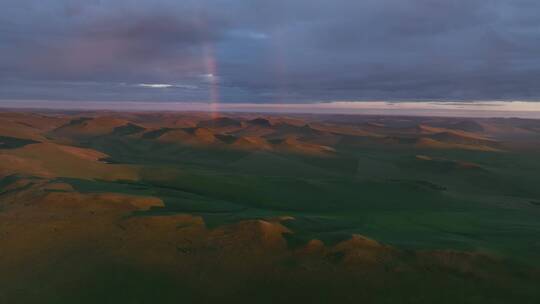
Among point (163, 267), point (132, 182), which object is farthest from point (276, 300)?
point (132, 182)

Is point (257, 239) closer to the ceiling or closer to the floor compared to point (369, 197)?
closer to the ceiling

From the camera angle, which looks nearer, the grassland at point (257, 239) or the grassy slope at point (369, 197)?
the grassland at point (257, 239)

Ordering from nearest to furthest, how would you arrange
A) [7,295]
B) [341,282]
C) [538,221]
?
[7,295] → [341,282] → [538,221]

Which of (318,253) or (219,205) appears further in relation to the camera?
(219,205)

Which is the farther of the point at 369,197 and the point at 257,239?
the point at 369,197

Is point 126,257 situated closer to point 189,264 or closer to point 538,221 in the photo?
point 189,264

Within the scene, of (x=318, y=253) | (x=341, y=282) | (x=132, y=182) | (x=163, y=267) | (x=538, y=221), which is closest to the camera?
(x=341, y=282)

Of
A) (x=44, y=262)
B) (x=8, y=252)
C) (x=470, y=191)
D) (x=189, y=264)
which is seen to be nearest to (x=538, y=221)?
(x=470, y=191)

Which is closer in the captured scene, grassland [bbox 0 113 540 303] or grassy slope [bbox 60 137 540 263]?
grassland [bbox 0 113 540 303]

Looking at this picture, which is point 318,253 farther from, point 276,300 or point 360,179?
point 360,179
